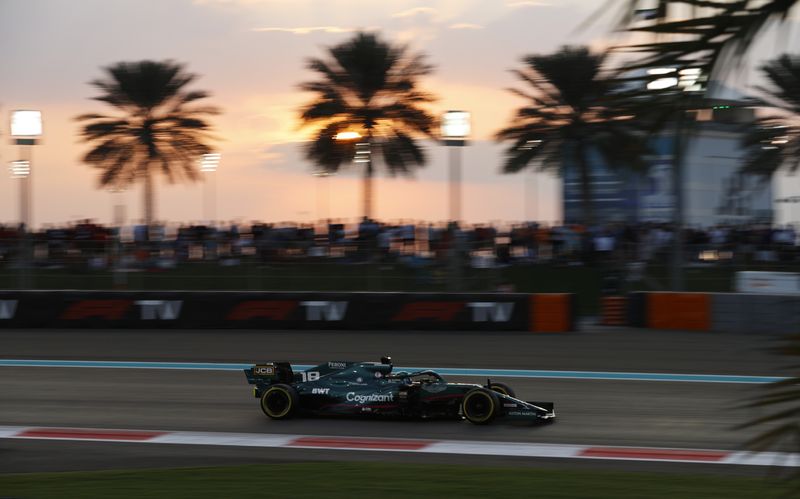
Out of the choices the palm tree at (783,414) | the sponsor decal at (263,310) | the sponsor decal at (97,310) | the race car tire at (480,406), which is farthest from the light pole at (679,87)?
the sponsor decal at (97,310)

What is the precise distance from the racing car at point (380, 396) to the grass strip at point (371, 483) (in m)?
2.26

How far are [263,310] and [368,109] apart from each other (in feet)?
43.6

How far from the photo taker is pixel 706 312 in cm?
1772

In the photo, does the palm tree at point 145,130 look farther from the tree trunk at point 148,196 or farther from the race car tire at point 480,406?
the race car tire at point 480,406

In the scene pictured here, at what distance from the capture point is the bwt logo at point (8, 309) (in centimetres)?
1947

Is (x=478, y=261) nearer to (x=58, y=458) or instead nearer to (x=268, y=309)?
(x=268, y=309)

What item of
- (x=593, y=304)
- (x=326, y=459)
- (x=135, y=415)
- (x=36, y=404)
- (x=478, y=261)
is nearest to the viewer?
(x=326, y=459)

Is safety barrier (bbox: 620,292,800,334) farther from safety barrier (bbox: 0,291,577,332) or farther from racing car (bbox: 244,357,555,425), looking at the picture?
racing car (bbox: 244,357,555,425)

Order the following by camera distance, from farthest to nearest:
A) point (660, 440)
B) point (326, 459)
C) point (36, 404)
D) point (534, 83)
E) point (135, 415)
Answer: point (36, 404), point (135, 415), point (660, 440), point (326, 459), point (534, 83)

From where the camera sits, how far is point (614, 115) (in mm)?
2031

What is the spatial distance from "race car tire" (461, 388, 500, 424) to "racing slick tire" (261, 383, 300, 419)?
1.77m

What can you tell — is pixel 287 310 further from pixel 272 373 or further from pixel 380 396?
pixel 380 396

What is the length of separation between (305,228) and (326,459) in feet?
39.6

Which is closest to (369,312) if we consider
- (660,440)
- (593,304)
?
(593,304)
